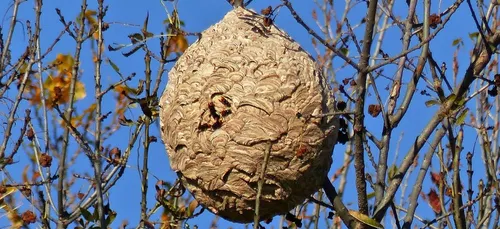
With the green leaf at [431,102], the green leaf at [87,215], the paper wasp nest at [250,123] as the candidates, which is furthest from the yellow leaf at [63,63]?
the green leaf at [431,102]

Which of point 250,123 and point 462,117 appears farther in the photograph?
point 462,117

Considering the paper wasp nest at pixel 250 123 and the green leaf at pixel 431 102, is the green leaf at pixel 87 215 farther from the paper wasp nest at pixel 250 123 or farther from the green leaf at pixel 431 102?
the green leaf at pixel 431 102

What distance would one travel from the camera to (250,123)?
2658 millimetres

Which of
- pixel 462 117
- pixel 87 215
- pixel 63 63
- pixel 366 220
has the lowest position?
pixel 366 220

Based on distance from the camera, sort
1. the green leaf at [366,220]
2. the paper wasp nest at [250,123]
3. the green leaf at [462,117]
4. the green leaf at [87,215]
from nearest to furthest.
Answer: the green leaf at [366,220]
the paper wasp nest at [250,123]
the green leaf at [462,117]
the green leaf at [87,215]

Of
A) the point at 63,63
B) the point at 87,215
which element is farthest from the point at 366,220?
the point at 63,63

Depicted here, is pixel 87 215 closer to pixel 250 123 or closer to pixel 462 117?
pixel 250 123

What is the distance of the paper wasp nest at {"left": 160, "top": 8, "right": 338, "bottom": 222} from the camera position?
267 cm

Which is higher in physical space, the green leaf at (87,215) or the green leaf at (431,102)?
the green leaf at (431,102)

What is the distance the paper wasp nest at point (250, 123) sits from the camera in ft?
8.77

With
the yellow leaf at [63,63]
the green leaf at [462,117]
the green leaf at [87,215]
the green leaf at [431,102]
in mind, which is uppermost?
the yellow leaf at [63,63]

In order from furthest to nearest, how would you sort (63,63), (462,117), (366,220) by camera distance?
1. (63,63)
2. (462,117)
3. (366,220)

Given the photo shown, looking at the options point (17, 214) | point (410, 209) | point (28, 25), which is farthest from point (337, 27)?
point (410, 209)

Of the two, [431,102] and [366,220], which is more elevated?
[431,102]
